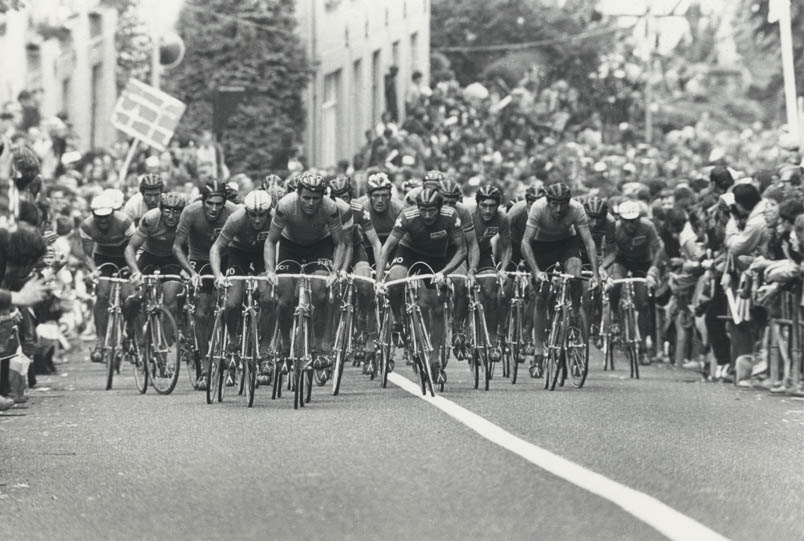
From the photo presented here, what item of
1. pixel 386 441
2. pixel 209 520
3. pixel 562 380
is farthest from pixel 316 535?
pixel 562 380

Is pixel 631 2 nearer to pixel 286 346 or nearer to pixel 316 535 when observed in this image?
pixel 286 346

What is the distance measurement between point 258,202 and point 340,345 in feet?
4.51

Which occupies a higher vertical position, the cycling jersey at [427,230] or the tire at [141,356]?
the cycling jersey at [427,230]

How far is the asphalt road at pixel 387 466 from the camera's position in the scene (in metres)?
9.75

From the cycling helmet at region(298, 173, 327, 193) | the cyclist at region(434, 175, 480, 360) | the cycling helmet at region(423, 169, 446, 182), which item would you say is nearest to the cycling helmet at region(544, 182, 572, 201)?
the cyclist at region(434, 175, 480, 360)

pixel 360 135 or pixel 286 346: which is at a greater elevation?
pixel 360 135

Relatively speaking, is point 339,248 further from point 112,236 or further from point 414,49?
point 414,49

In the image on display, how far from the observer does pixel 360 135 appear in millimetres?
56156

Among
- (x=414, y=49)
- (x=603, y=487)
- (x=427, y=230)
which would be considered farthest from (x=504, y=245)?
(x=414, y=49)

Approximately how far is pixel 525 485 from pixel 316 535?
5.80 feet

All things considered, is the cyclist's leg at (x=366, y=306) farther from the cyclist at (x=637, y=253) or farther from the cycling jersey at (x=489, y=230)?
the cyclist at (x=637, y=253)

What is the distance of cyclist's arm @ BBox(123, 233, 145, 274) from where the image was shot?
18752mm

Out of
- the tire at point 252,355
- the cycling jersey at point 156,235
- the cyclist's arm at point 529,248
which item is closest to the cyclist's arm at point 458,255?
the cyclist's arm at point 529,248

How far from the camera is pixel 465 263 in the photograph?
21.1 metres
